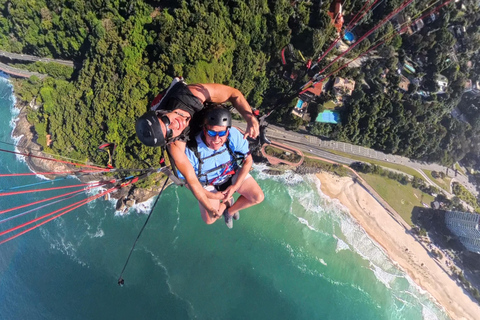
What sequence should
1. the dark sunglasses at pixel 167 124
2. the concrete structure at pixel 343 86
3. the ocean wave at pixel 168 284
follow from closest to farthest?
the dark sunglasses at pixel 167 124 → the ocean wave at pixel 168 284 → the concrete structure at pixel 343 86

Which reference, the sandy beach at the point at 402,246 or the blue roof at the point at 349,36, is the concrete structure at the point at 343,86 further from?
the sandy beach at the point at 402,246

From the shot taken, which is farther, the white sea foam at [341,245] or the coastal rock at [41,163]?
the coastal rock at [41,163]

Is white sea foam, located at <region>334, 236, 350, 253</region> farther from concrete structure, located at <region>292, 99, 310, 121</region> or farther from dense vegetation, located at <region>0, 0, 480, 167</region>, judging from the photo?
concrete structure, located at <region>292, 99, 310, 121</region>

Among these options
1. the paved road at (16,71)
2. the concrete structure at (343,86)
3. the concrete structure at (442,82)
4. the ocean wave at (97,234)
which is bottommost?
the ocean wave at (97,234)

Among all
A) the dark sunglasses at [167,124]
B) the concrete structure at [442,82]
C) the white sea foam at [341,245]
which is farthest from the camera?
the concrete structure at [442,82]

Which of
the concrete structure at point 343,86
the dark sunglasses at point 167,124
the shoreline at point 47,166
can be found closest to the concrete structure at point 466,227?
the concrete structure at point 343,86

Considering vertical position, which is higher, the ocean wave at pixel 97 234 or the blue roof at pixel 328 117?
the blue roof at pixel 328 117

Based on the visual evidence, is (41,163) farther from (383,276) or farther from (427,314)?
(427,314)

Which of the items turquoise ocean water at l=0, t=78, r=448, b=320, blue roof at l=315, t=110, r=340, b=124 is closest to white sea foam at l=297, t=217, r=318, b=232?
turquoise ocean water at l=0, t=78, r=448, b=320
